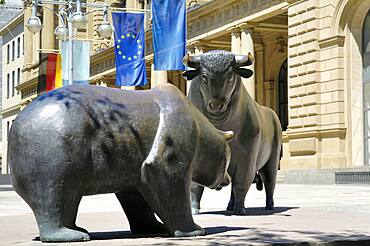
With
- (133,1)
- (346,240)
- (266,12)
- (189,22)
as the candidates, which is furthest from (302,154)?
(133,1)

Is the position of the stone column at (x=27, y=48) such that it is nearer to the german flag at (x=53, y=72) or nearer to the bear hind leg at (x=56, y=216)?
the german flag at (x=53, y=72)

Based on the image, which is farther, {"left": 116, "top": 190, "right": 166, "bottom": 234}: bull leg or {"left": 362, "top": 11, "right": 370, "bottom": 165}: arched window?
{"left": 362, "top": 11, "right": 370, "bottom": 165}: arched window

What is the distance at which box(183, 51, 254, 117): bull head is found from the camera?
7.87 metres

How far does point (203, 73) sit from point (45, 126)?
3147 mm

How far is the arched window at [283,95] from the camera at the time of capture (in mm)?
41472

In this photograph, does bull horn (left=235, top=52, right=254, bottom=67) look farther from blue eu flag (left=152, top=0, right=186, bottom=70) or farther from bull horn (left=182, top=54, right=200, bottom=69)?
blue eu flag (left=152, top=0, right=186, bottom=70)

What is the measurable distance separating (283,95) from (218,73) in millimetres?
34716

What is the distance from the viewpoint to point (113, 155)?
541cm

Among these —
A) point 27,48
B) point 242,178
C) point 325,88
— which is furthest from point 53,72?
point 27,48

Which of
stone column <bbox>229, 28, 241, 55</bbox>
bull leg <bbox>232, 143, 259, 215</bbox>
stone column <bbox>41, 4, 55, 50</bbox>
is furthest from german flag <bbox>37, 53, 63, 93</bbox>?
stone column <bbox>41, 4, 55, 50</bbox>

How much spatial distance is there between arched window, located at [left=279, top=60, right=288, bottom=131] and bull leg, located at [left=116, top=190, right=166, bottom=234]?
35484 millimetres

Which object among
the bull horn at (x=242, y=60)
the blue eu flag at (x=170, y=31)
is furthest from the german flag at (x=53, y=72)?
the bull horn at (x=242, y=60)

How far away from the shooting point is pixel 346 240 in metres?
5.57

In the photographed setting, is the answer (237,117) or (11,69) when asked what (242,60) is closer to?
(237,117)
